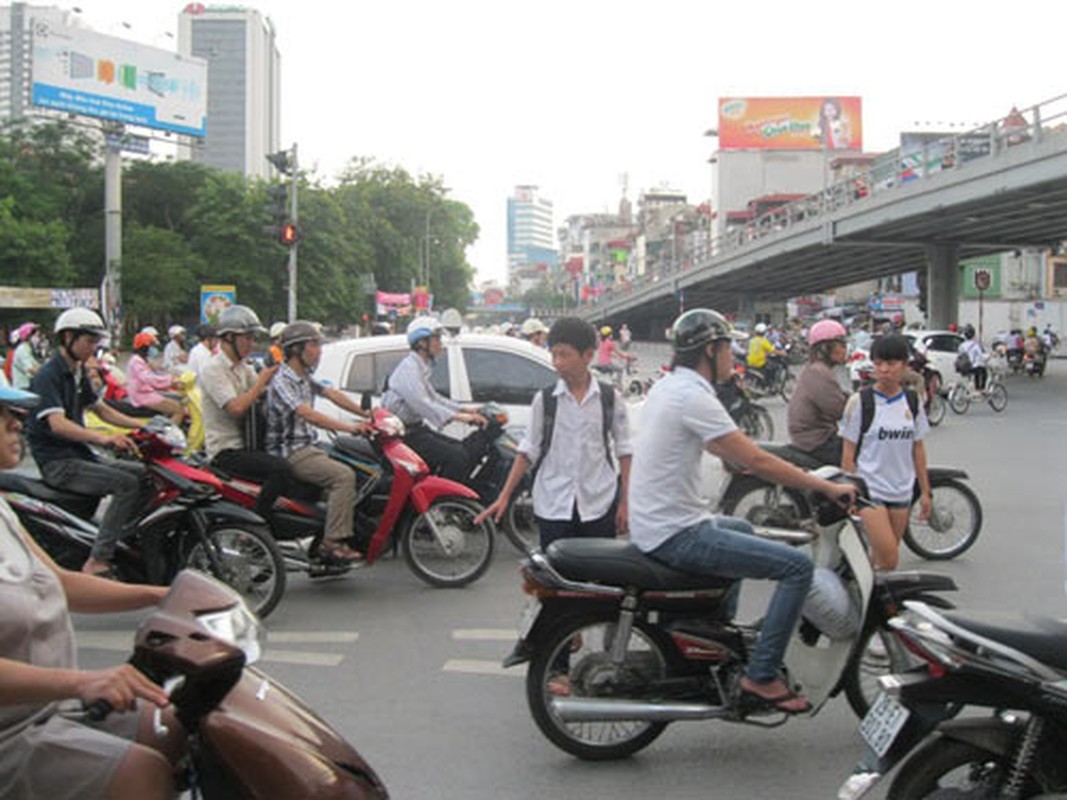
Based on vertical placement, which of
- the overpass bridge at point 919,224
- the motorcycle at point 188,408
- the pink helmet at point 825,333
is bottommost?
the motorcycle at point 188,408

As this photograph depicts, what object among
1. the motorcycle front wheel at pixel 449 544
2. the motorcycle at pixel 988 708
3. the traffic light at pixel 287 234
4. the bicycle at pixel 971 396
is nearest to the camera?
the motorcycle at pixel 988 708

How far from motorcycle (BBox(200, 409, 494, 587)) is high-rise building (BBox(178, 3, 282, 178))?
8589cm

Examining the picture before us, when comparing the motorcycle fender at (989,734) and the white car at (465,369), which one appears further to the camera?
the white car at (465,369)

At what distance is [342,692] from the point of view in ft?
16.7

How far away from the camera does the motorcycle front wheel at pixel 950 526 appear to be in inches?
313

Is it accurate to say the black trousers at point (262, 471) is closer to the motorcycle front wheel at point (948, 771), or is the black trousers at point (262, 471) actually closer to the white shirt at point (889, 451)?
the white shirt at point (889, 451)

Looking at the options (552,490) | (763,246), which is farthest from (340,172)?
(552,490)

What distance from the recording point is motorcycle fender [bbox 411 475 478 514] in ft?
22.8

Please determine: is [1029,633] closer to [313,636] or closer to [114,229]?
[313,636]

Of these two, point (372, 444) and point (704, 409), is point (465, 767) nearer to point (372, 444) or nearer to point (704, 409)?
point (704, 409)

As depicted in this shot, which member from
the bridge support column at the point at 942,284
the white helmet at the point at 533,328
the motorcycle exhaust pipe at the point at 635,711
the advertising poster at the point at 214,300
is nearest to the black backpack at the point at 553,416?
the motorcycle exhaust pipe at the point at 635,711

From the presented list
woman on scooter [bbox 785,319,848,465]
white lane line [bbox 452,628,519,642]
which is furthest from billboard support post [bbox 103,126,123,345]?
white lane line [bbox 452,628,519,642]

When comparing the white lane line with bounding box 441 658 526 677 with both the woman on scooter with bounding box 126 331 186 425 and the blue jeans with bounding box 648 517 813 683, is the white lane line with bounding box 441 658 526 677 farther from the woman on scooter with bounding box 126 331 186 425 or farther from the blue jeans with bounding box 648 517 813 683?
the woman on scooter with bounding box 126 331 186 425

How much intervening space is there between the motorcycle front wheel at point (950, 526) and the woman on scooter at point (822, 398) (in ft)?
2.89
